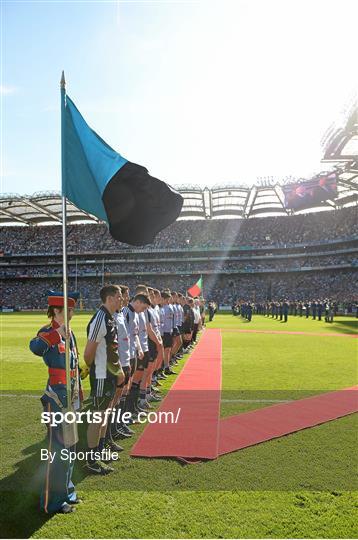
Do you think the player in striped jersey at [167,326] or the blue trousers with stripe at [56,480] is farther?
the player in striped jersey at [167,326]

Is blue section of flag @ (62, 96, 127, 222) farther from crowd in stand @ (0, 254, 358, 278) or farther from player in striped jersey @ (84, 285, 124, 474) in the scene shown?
crowd in stand @ (0, 254, 358, 278)

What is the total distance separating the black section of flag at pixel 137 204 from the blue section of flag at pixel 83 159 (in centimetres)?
14

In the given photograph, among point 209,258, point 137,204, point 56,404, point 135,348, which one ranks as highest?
point 209,258

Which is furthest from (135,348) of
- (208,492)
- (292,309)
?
(292,309)

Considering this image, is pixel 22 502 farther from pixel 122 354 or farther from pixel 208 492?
pixel 122 354

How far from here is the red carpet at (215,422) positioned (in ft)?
18.2

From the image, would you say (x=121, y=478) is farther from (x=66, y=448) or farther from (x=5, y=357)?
(x=5, y=357)

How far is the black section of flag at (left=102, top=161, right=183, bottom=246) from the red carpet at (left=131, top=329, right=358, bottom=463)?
2.51 meters

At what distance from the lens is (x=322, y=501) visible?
423 centimetres

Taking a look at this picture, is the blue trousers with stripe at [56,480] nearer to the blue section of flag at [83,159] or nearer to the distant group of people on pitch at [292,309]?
the blue section of flag at [83,159]

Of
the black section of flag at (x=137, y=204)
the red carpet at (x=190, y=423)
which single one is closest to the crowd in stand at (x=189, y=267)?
the red carpet at (x=190, y=423)

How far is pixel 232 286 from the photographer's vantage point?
64812 mm

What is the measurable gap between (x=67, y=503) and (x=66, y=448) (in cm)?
52

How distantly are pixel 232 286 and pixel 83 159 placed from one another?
6102cm
